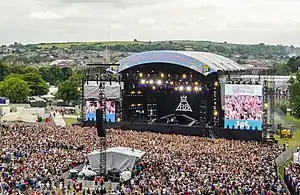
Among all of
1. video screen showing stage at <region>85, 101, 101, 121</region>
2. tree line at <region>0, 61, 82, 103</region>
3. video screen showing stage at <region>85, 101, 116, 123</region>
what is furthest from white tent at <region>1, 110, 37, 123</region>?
tree line at <region>0, 61, 82, 103</region>

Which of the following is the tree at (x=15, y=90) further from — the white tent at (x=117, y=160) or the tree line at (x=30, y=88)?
the white tent at (x=117, y=160)

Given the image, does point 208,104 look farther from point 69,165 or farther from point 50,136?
point 69,165

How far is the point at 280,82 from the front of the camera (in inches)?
3068

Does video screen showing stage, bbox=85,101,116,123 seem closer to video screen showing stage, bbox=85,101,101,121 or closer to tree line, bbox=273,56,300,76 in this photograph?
video screen showing stage, bbox=85,101,101,121

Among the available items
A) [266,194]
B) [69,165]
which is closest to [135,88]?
[69,165]

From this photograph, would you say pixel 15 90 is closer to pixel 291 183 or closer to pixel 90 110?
pixel 90 110

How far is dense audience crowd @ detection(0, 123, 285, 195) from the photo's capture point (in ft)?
64.2

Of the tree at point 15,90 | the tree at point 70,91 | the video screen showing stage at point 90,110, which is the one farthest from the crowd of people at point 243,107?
the tree at point 15,90

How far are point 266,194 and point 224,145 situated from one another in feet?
33.8

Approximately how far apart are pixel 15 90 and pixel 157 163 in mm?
50254

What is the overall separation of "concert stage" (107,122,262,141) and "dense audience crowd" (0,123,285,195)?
19.1 ft

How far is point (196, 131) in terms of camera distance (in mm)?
37469

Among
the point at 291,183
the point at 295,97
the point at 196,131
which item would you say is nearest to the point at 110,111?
the point at 196,131

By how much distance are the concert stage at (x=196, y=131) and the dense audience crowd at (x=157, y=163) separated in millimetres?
5821
